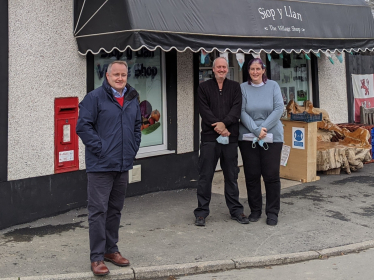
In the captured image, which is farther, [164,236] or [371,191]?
[371,191]

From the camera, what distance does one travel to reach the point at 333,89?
10.9 metres

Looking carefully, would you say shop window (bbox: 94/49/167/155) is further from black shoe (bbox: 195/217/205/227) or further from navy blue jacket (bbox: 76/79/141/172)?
navy blue jacket (bbox: 76/79/141/172)

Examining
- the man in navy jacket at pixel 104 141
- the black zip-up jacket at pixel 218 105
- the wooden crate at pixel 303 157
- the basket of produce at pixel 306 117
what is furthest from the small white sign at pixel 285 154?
the man in navy jacket at pixel 104 141

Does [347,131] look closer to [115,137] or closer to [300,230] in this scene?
[300,230]

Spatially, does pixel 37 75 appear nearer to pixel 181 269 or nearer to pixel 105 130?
pixel 105 130

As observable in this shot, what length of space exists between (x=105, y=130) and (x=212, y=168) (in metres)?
1.90

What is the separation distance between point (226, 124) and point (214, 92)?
40 centimetres

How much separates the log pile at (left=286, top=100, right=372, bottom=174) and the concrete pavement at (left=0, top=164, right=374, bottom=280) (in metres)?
1.30

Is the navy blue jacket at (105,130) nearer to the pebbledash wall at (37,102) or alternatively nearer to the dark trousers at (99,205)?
the dark trousers at (99,205)

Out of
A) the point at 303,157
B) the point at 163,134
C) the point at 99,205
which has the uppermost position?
the point at 163,134

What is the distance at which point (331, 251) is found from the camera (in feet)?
19.1

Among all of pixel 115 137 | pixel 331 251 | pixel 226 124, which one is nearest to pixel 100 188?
pixel 115 137

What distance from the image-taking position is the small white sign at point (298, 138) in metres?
8.69

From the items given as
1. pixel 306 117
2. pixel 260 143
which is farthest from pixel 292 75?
pixel 260 143
